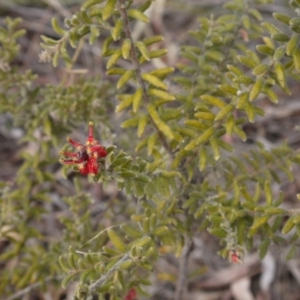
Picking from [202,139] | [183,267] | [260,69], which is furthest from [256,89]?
[183,267]

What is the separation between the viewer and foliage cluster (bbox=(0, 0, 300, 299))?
7.00ft

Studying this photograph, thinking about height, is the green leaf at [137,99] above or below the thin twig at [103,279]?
above

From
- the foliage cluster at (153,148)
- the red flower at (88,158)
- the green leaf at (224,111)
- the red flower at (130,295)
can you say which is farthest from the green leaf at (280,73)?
the red flower at (130,295)

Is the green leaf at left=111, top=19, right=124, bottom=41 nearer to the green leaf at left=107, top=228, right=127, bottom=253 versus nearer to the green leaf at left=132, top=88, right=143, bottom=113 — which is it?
the green leaf at left=132, top=88, right=143, bottom=113

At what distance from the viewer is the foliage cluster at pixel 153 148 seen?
2.13m

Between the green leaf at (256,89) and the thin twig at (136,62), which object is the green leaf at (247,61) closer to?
the green leaf at (256,89)

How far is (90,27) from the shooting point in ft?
7.44

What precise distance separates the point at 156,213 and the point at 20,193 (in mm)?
949

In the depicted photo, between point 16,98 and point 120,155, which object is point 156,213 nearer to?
point 120,155

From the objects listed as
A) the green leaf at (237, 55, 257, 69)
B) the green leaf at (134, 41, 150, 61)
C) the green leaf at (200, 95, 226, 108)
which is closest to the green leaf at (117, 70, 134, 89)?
the green leaf at (134, 41, 150, 61)

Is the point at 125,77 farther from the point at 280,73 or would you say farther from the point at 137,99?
the point at 280,73

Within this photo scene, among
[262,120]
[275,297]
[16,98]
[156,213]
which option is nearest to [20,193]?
[16,98]

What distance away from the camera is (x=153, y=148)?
96.3 inches

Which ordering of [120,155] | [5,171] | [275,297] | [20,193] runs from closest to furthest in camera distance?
[120,155], [20,193], [275,297], [5,171]
